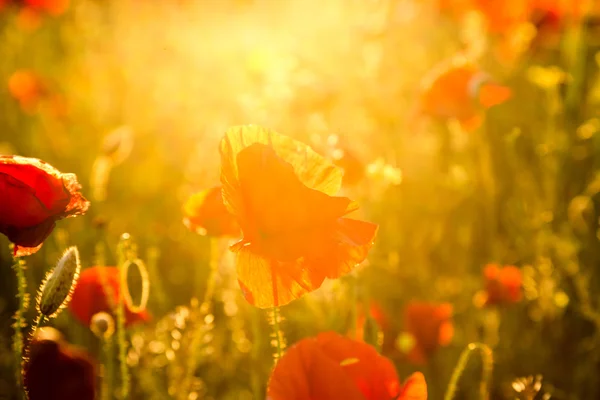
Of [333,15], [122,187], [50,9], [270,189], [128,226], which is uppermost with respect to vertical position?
[50,9]

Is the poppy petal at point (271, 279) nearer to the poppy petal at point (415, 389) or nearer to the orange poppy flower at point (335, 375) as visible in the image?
the orange poppy flower at point (335, 375)

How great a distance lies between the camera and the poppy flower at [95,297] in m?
1.41

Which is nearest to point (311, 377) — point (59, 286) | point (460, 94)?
point (59, 286)

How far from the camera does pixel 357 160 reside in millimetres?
1458

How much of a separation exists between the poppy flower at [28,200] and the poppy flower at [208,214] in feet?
0.83

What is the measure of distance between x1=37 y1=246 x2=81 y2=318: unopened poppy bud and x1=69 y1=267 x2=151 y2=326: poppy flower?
0.33 m

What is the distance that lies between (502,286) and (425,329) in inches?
8.3

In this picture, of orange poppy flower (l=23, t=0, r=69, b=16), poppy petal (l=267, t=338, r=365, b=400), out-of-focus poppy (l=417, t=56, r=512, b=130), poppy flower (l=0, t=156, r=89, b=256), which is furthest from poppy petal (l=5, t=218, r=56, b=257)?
orange poppy flower (l=23, t=0, r=69, b=16)

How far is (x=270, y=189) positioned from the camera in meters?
0.98

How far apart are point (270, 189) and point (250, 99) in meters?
1.16

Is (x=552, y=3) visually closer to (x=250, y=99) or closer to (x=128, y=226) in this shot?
(x=250, y=99)

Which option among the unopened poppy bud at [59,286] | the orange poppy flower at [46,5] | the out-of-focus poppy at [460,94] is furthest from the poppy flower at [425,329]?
the orange poppy flower at [46,5]

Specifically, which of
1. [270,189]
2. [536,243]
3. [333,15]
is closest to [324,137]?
[536,243]

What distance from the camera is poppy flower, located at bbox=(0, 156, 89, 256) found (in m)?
1.01
